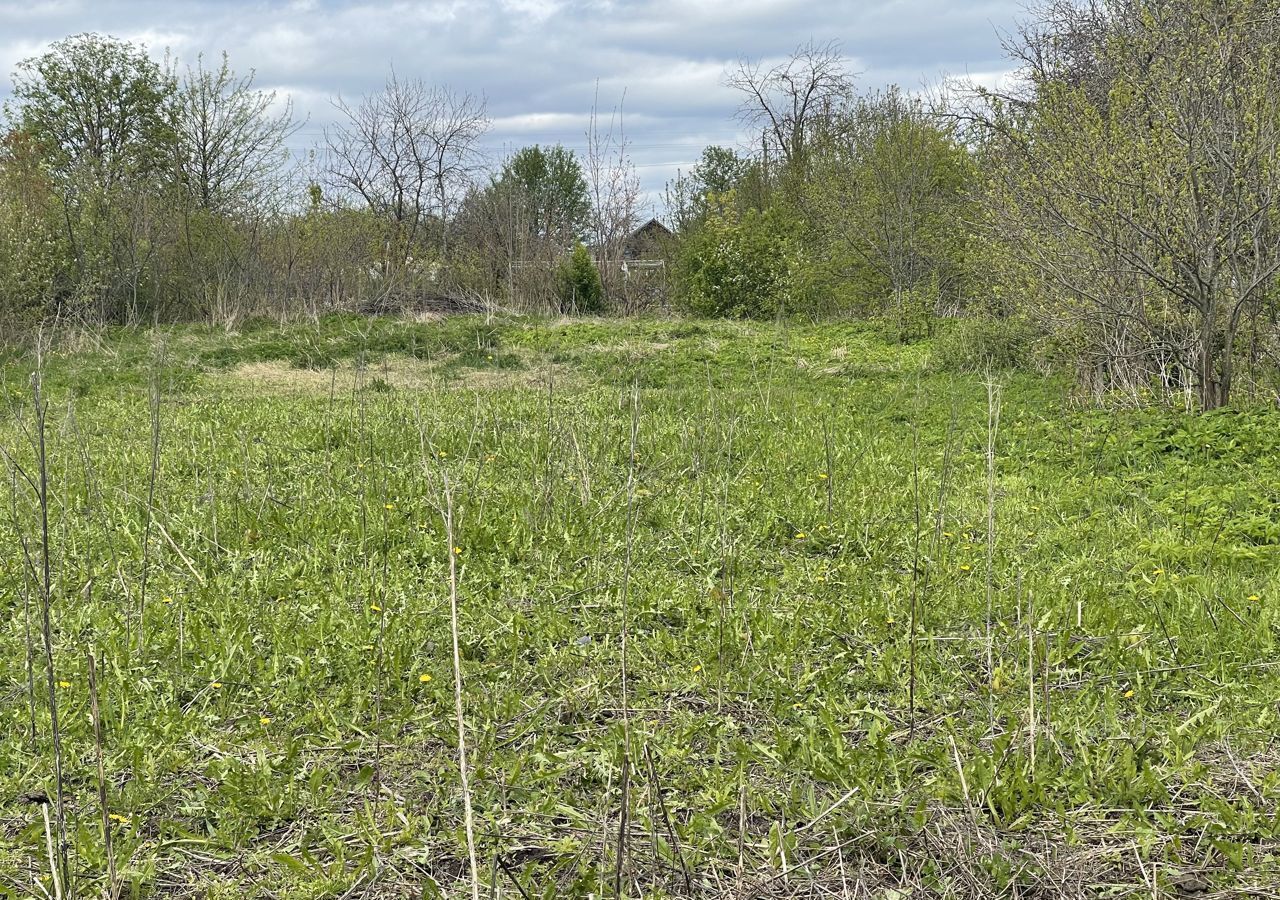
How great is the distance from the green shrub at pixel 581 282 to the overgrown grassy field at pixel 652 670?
46.5 feet

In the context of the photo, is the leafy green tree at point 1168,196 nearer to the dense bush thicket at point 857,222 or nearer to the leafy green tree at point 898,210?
the dense bush thicket at point 857,222

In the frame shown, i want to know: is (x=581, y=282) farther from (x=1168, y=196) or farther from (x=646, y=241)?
(x=1168, y=196)

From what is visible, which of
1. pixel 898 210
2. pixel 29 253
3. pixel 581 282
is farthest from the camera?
pixel 581 282

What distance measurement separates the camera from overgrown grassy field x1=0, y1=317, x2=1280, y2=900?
2.34 metres

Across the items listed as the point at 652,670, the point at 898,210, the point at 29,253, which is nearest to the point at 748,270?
the point at 898,210

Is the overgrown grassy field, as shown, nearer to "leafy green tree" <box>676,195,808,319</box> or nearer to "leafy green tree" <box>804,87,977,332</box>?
"leafy green tree" <box>804,87,977,332</box>

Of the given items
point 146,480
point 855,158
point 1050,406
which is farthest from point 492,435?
point 855,158

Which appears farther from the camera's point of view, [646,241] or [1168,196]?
[646,241]

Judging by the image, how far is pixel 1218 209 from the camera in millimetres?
7109

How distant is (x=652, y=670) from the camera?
3428 millimetres

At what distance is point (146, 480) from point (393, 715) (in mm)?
3358

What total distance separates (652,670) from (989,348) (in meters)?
8.69

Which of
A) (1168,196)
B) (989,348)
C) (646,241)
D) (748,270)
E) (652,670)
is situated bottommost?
(652,670)

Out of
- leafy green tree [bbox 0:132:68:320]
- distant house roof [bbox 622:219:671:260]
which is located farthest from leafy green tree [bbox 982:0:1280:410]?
distant house roof [bbox 622:219:671:260]
